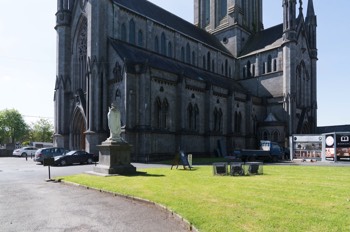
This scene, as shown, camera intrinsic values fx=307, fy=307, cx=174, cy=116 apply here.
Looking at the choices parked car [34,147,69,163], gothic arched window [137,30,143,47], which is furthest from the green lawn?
gothic arched window [137,30,143,47]

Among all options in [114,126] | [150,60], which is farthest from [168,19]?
[114,126]

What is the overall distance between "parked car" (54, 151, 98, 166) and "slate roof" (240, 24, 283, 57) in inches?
1364

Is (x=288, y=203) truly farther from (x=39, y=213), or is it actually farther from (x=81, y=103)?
(x=81, y=103)

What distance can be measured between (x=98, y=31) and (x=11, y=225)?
28.4 meters

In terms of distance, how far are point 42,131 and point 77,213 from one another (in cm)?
10292

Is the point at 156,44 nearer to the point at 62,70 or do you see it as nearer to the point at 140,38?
the point at 140,38

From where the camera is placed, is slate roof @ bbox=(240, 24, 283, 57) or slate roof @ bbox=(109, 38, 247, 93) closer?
slate roof @ bbox=(109, 38, 247, 93)

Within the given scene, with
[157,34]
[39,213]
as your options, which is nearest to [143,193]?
[39,213]

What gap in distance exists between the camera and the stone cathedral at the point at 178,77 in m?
32.0

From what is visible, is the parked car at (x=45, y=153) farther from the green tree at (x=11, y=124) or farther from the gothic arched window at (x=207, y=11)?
the green tree at (x=11, y=124)

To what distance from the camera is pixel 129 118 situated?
97.9 feet

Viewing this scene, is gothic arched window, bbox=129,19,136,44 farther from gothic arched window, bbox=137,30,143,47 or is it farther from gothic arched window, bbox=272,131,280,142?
gothic arched window, bbox=272,131,280,142

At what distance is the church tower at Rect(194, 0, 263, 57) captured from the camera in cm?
5478

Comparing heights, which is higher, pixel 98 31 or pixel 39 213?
pixel 98 31
